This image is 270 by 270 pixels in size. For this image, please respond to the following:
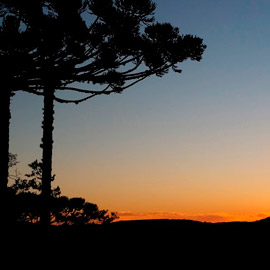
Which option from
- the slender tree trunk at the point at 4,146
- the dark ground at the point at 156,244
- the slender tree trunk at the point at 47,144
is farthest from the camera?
the slender tree trunk at the point at 47,144

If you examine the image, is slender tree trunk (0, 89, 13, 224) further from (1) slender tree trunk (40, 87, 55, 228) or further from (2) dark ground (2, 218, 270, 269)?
(2) dark ground (2, 218, 270, 269)

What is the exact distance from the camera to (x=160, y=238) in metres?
8.70

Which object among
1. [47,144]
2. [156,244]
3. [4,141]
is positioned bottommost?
[156,244]

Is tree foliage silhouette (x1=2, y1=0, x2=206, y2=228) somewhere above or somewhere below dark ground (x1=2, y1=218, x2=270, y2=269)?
above

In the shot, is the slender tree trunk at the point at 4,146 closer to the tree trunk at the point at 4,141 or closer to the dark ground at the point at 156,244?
the tree trunk at the point at 4,141

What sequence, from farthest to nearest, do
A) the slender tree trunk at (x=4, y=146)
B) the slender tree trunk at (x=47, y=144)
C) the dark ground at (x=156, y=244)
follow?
the slender tree trunk at (x=47, y=144)
the slender tree trunk at (x=4, y=146)
the dark ground at (x=156, y=244)

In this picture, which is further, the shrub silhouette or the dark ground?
the shrub silhouette

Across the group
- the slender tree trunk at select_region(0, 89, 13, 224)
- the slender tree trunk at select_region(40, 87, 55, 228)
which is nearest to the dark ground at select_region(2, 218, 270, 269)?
the slender tree trunk at select_region(0, 89, 13, 224)

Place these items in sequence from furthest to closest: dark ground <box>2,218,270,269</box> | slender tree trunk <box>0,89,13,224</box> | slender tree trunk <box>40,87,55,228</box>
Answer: slender tree trunk <box>40,87,55,228</box>, slender tree trunk <box>0,89,13,224</box>, dark ground <box>2,218,270,269</box>

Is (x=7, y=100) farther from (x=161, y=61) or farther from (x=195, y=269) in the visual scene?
(x=195, y=269)

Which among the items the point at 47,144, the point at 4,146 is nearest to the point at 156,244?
the point at 4,146

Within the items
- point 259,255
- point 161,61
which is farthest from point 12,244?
point 161,61

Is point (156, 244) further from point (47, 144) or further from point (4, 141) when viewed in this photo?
point (47, 144)

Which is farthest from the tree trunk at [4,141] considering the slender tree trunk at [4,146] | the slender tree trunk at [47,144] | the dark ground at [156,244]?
the dark ground at [156,244]
